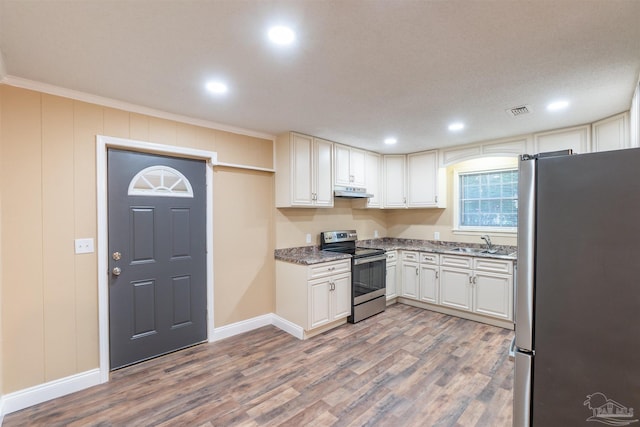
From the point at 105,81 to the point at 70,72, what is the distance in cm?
20

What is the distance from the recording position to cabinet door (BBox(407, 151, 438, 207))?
4.53 meters

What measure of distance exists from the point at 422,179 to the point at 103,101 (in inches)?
166

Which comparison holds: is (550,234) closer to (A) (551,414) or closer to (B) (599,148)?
(A) (551,414)

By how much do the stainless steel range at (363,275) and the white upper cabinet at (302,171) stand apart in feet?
2.29

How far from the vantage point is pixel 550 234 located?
1.26 m

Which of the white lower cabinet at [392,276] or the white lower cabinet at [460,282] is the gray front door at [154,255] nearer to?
the white lower cabinet at [392,276]

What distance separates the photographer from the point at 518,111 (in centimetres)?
281

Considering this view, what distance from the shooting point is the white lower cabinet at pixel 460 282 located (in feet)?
11.7

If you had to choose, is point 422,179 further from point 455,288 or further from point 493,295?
point 493,295

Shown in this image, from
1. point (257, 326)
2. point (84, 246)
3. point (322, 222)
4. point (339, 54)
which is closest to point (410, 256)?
point (322, 222)

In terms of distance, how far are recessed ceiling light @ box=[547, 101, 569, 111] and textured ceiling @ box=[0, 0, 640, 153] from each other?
0.07 meters

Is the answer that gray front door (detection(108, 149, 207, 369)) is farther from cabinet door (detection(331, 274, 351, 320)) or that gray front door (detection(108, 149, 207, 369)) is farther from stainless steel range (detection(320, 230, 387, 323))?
stainless steel range (detection(320, 230, 387, 323))

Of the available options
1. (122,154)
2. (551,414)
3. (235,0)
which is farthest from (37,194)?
(551,414)

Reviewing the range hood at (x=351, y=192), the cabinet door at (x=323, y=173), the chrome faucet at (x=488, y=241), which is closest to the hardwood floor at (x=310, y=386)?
the chrome faucet at (x=488, y=241)
